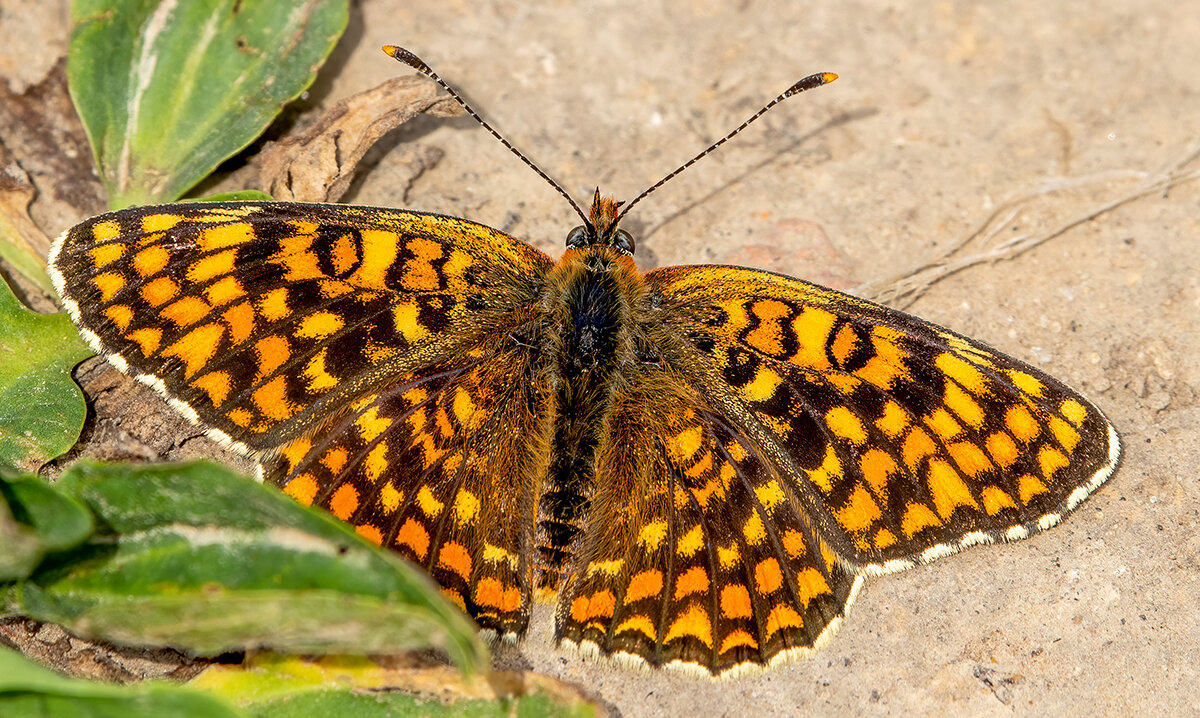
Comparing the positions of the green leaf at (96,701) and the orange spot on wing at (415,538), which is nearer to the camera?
the green leaf at (96,701)

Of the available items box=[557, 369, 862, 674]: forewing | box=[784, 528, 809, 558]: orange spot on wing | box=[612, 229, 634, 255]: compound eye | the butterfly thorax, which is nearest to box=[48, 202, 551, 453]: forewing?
the butterfly thorax

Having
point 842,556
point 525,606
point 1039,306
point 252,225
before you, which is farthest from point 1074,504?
point 252,225

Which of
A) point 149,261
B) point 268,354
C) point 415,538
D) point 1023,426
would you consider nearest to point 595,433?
point 415,538

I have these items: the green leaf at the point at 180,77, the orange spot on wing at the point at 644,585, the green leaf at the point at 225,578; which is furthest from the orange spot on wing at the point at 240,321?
the orange spot on wing at the point at 644,585

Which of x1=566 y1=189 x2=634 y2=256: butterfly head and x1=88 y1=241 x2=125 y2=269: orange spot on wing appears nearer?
x1=88 y1=241 x2=125 y2=269: orange spot on wing

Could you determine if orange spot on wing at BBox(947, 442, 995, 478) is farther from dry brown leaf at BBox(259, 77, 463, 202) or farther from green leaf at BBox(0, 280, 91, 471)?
green leaf at BBox(0, 280, 91, 471)

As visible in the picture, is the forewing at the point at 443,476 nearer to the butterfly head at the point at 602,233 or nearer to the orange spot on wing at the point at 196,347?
the orange spot on wing at the point at 196,347
